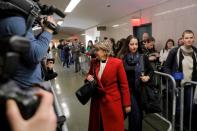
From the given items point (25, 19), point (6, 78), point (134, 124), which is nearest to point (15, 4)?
point (25, 19)

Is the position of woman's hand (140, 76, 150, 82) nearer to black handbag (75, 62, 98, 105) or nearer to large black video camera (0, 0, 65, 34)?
black handbag (75, 62, 98, 105)

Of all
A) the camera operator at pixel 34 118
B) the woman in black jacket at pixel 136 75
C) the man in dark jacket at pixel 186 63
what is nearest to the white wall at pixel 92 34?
the man in dark jacket at pixel 186 63

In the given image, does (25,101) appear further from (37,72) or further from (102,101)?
(102,101)

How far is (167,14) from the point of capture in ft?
27.8

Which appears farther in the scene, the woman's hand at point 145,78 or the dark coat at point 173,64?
the dark coat at point 173,64

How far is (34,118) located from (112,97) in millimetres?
2766

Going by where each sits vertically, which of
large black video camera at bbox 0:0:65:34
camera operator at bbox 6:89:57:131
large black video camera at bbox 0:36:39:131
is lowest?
camera operator at bbox 6:89:57:131

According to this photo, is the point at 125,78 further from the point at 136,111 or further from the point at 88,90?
the point at 136,111

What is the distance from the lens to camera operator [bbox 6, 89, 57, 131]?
52 centimetres

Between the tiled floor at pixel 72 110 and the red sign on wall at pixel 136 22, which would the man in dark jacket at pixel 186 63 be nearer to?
the tiled floor at pixel 72 110

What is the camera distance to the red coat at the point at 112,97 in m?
3.25

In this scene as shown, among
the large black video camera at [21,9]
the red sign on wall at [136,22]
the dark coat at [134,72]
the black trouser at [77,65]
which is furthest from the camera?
the black trouser at [77,65]

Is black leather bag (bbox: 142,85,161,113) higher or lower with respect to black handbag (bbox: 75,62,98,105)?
lower

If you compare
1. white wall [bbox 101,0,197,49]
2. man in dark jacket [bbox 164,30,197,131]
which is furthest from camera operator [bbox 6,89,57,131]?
white wall [bbox 101,0,197,49]
